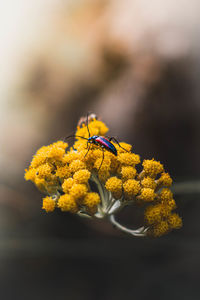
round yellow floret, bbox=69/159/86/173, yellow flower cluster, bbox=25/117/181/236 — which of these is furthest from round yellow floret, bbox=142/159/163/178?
round yellow floret, bbox=69/159/86/173

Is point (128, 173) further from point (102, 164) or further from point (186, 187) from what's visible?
point (186, 187)

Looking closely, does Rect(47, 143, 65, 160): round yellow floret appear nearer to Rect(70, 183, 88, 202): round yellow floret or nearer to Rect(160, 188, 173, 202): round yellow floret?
Rect(70, 183, 88, 202): round yellow floret

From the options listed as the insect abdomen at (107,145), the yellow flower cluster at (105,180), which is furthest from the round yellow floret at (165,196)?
the insect abdomen at (107,145)

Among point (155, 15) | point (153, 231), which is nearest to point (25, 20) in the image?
point (155, 15)

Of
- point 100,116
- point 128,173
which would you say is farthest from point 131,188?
point 100,116

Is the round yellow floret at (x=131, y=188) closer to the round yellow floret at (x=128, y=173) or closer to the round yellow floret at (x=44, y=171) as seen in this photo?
the round yellow floret at (x=128, y=173)

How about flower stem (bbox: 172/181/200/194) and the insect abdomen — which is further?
flower stem (bbox: 172/181/200/194)
